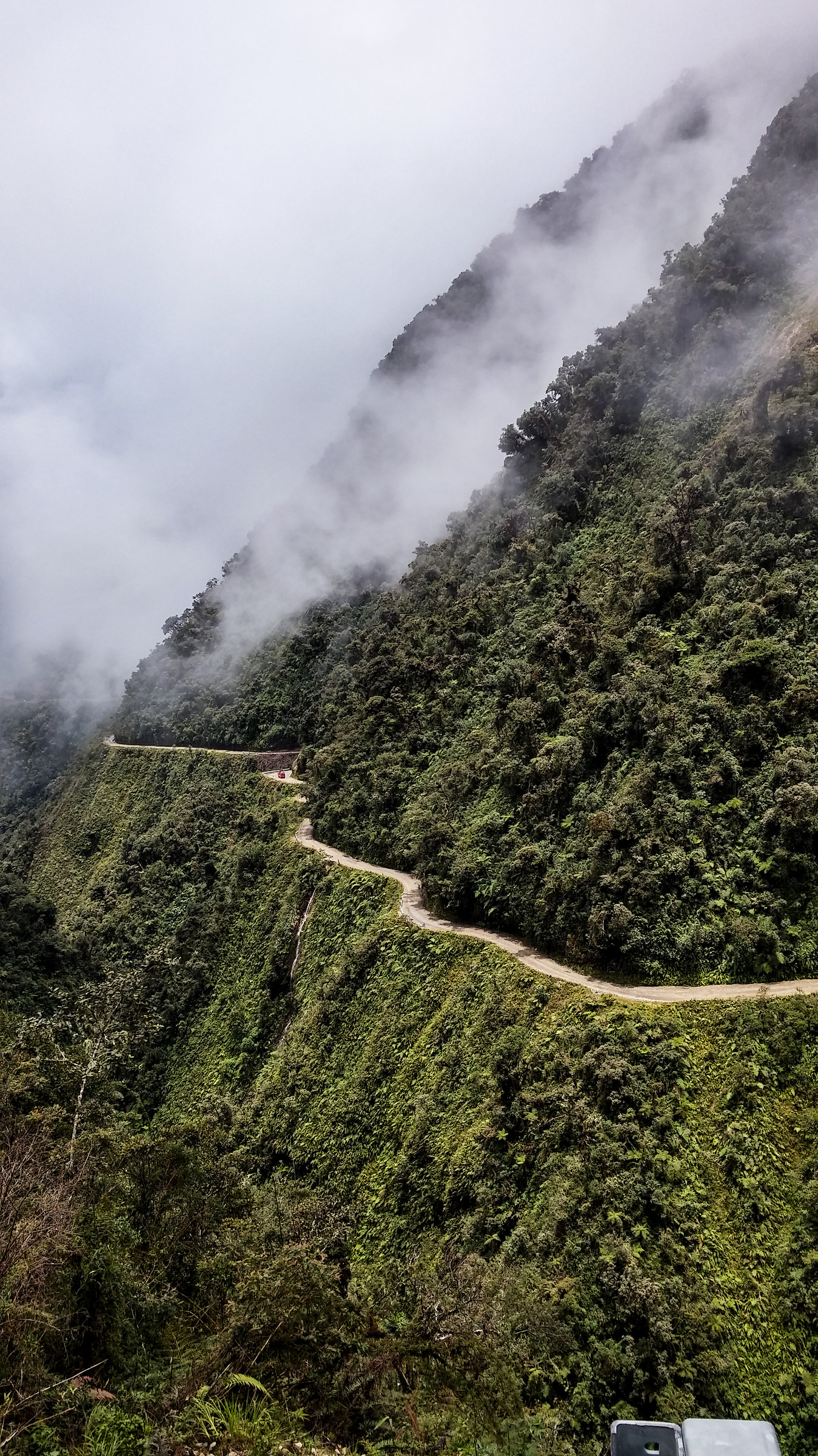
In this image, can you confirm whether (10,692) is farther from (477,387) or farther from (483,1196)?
(483,1196)

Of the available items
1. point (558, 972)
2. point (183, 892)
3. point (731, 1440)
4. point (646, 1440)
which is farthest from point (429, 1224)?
point (183, 892)

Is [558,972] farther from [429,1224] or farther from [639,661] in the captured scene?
[639,661]

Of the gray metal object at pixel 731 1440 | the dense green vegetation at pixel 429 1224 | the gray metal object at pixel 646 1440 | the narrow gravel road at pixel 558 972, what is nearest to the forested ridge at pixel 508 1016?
the dense green vegetation at pixel 429 1224

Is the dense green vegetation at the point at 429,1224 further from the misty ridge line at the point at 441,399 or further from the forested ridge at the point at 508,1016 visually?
the misty ridge line at the point at 441,399

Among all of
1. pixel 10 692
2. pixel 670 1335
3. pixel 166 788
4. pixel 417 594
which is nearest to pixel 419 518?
pixel 417 594

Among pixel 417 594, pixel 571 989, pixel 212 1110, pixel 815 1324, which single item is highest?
pixel 417 594
